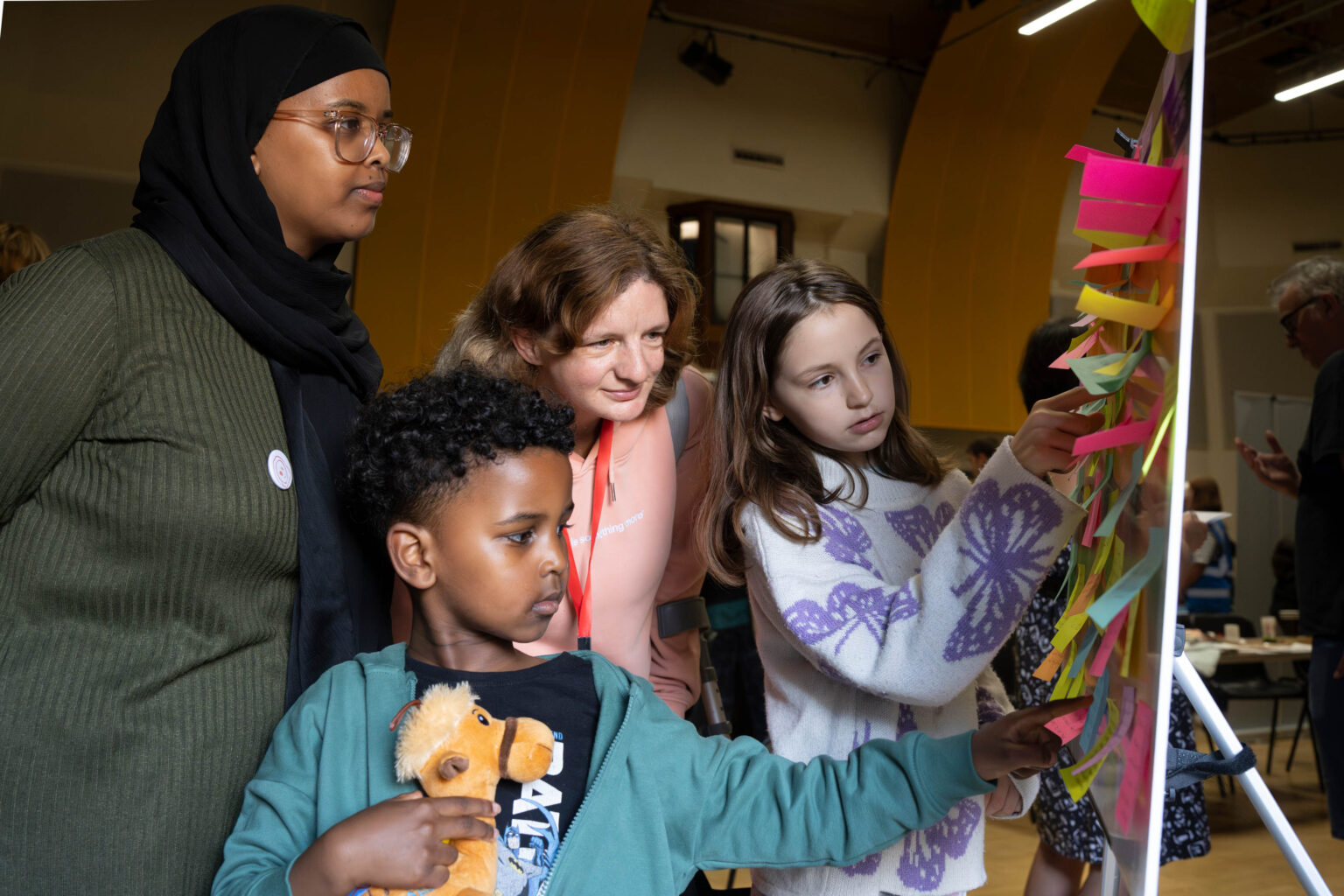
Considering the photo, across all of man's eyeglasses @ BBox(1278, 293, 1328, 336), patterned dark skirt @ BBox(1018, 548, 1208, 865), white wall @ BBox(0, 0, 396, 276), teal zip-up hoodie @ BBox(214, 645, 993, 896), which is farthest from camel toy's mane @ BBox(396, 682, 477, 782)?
white wall @ BBox(0, 0, 396, 276)

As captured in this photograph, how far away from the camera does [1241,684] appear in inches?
243

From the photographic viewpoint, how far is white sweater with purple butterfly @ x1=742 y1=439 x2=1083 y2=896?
1141 millimetres

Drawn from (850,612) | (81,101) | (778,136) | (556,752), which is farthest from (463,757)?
(778,136)

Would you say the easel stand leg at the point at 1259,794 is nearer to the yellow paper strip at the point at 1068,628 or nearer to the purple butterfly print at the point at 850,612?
the yellow paper strip at the point at 1068,628

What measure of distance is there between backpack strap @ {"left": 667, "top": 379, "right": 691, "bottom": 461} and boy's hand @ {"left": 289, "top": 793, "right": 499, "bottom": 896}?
3.05 ft

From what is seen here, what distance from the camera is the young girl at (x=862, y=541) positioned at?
45.0 inches

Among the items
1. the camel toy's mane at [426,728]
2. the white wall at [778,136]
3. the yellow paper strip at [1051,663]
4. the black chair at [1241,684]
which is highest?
the white wall at [778,136]

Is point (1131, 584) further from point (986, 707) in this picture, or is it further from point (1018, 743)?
point (986, 707)

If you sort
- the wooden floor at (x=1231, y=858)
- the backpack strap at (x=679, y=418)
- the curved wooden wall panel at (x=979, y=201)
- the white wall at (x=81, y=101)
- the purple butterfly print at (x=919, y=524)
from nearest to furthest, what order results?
the purple butterfly print at (x=919, y=524), the backpack strap at (x=679, y=418), the wooden floor at (x=1231, y=858), the white wall at (x=81, y=101), the curved wooden wall panel at (x=979, y=201)

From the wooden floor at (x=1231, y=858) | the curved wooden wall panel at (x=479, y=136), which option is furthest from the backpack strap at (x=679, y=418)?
the curved wooden wall panel at (x=479, y=136)

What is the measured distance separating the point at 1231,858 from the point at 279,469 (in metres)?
4.75

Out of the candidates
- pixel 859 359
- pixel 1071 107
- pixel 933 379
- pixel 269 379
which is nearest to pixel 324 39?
pixel 269 379

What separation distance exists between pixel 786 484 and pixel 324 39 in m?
0.85

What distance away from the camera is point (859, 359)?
4.89 ft
